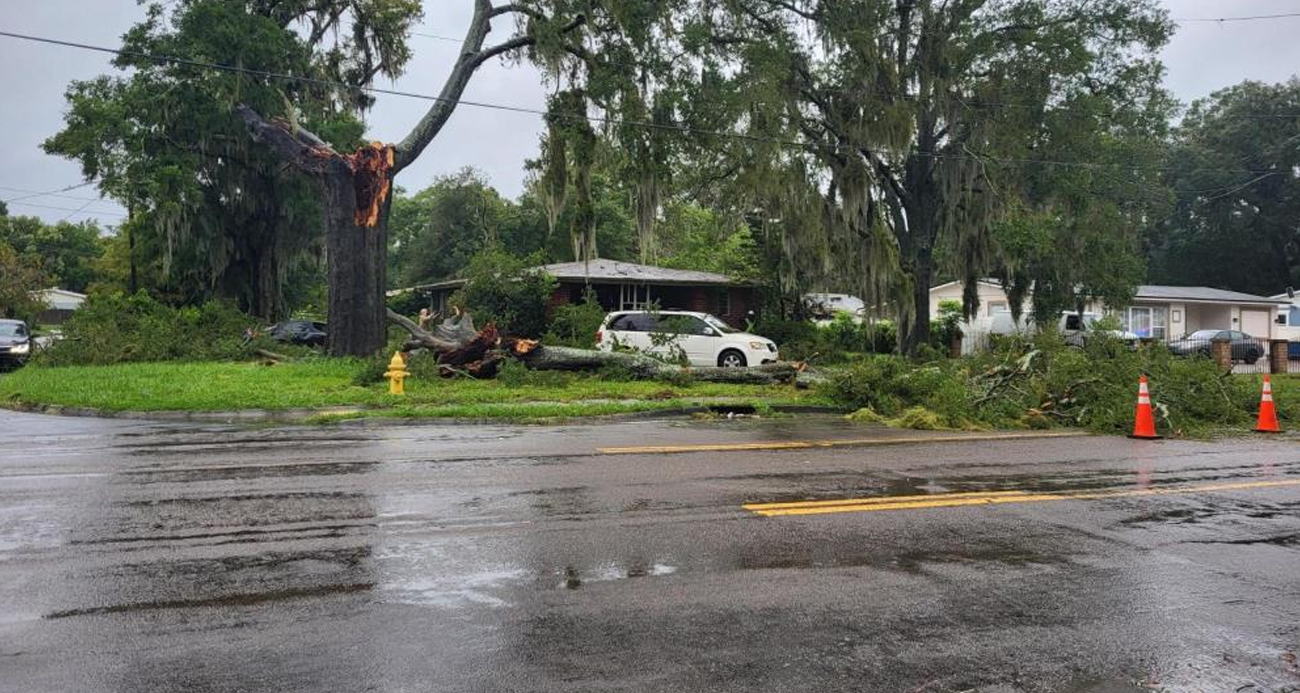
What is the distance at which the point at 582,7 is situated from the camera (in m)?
22.6

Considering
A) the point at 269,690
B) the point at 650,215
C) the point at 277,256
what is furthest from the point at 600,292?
the point at 269,690

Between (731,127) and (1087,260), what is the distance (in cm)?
1257

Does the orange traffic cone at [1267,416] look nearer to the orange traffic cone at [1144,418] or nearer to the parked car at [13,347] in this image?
the orange traffic cone at [1144,418]

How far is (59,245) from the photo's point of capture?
257ft

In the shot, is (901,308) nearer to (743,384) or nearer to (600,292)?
(743,384)

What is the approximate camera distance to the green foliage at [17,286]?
4844 cm

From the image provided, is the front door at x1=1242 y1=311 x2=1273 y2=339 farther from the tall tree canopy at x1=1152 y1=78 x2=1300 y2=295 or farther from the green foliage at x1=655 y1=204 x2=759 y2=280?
the green foliage at x1=655 y1=204 x2=759 y2=280

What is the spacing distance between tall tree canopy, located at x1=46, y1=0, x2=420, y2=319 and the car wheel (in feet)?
43.6

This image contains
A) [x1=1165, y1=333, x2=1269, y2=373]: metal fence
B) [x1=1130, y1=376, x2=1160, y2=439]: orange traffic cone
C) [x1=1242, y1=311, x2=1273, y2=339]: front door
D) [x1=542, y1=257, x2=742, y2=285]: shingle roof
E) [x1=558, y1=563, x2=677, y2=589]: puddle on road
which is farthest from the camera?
[x1=1242, y1=311, x2=1273, y2=339]: front door

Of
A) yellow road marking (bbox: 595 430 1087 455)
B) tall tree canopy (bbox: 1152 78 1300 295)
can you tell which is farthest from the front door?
yellow road marking (bbox: 595 430 1087 455)

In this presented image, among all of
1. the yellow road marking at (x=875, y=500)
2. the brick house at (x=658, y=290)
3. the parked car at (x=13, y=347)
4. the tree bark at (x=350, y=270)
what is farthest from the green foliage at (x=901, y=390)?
the parked car at (x=13, y=347)

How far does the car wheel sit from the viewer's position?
23.6m

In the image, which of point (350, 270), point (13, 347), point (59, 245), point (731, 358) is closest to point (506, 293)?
point (350, 270)

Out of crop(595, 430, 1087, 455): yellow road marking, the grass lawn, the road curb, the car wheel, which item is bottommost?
crop(595, 430, 1087, 455): yellow road marking
